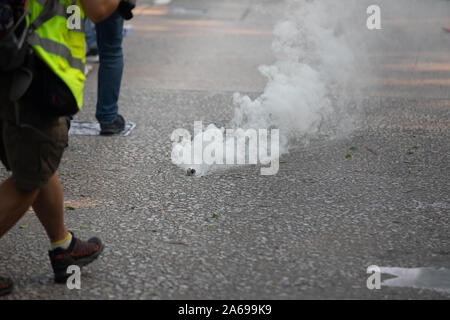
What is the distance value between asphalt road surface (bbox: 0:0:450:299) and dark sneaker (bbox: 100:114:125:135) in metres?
0.11

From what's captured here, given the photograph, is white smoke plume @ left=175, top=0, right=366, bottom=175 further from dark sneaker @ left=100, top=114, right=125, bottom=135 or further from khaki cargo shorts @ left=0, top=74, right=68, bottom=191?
khaki cargo shorts @ left=0, top=74, right=68, bottom=191

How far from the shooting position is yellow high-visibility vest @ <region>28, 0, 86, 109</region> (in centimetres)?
304

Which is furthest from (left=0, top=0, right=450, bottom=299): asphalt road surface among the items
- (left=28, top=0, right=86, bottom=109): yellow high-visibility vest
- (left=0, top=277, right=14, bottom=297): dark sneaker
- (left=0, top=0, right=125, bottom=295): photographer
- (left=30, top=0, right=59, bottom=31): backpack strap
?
(left=30, top=0, right=59, bottom=31): backpack strap

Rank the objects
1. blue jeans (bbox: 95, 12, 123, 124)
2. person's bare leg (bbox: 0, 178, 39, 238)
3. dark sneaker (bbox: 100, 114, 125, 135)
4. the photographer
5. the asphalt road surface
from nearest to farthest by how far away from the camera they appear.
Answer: the photographer, person's bare leg (bbox: 0, 178, 39, 238), the asphalt road surface, blue jeans (bbox: 95, 12, 123, 124), dark sneaker (bbox: 100, 114, 125, 135)

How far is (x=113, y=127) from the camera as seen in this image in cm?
601

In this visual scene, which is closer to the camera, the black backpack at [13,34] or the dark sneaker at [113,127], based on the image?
the black backpack at [13,34]

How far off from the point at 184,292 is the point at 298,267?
24.4 inches

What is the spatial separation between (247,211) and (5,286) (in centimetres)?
161

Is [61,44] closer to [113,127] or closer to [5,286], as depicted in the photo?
[5,286]

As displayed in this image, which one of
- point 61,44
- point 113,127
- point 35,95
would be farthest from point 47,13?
point 113,127

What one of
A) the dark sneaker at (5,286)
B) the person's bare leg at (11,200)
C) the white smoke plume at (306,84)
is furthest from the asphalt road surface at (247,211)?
the person's bare leg at (11,200)

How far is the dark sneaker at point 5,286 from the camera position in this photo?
325 cm

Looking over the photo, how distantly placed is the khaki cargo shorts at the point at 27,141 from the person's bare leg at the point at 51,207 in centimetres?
14

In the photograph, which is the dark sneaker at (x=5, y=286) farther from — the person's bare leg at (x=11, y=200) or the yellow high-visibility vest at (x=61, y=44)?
the yellow high-visibility vest at (x=61, y=44)
